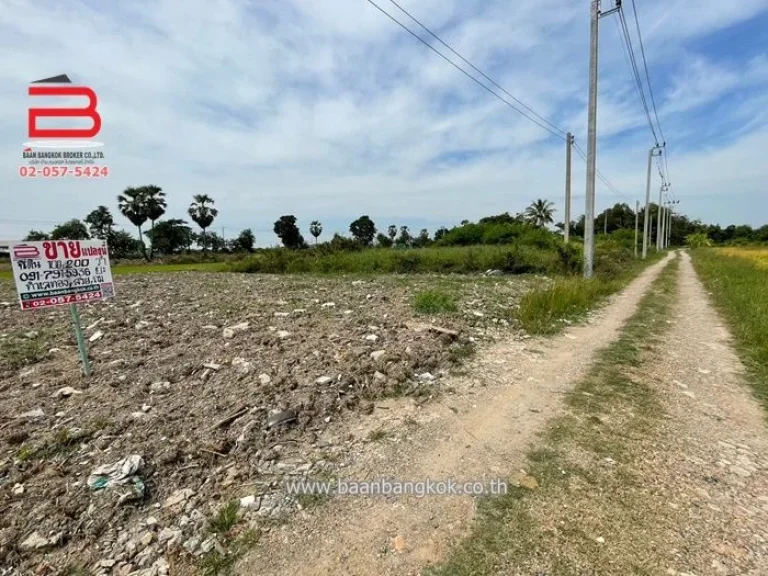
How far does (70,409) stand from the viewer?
2.84 meters

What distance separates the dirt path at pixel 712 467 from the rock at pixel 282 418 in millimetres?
2336

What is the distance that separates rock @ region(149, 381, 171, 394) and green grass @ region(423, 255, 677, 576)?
8.72 feet

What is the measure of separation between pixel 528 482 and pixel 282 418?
5.80ft

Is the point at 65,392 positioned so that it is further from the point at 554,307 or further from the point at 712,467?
the point at 554,307

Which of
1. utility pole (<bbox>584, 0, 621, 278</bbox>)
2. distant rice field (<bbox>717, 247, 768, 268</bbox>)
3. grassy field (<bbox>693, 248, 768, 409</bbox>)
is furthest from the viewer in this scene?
distant rice field (<bbox>717, 247, 768, 268</bbox>)

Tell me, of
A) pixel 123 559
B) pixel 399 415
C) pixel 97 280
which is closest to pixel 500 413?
pixel 399 415

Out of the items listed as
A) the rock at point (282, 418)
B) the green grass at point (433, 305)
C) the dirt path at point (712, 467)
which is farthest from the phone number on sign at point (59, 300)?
the dirt path at point (712, 467)

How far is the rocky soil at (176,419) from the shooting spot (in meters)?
1.81

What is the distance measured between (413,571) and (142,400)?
101 inches

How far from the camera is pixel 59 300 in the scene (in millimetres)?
3180

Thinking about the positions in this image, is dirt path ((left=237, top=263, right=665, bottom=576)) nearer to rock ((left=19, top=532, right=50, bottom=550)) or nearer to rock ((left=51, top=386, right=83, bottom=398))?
rock ((left=19, top=532, right=50, bottom=550))

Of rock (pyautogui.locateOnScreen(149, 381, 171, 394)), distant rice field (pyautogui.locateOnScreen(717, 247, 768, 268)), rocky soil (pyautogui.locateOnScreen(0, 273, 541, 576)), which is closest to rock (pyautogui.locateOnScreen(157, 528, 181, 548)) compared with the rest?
rocky soil (pyautogui.locateOnScreen(0, 273, 541, 576))

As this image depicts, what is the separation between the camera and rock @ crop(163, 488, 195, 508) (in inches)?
79.1

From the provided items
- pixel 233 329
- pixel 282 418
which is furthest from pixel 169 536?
pixel 233 329
